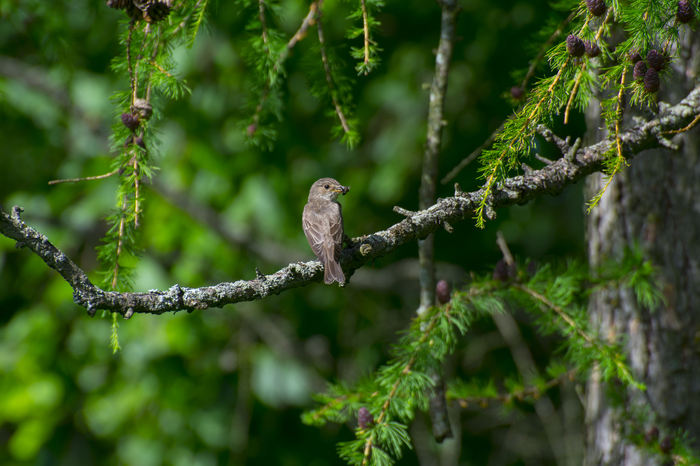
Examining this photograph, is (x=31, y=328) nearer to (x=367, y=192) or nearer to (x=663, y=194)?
(x=367, y=192)

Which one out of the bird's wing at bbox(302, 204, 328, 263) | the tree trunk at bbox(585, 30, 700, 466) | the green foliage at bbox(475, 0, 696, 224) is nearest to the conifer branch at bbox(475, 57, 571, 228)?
the green foliage at bbox(475, 0, 696, 224)

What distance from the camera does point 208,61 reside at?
491cm

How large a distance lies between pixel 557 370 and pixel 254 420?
9.64 feet

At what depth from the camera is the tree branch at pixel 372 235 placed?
1.59 meters

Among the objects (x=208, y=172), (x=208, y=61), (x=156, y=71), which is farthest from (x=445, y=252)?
(x=156, y=71)

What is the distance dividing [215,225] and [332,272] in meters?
2.98

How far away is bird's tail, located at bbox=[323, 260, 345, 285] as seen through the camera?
6.96ft

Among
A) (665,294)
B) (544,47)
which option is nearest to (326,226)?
(544,47)

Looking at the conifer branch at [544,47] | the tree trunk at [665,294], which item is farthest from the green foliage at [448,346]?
the conifer branch at [544,47]

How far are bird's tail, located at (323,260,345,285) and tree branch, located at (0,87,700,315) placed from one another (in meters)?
0.03

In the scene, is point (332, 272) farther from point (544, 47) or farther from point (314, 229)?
point (544, 47)

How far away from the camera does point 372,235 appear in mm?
2129

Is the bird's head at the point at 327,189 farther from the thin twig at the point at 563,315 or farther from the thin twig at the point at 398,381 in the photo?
the thin twig at the point at 563,315

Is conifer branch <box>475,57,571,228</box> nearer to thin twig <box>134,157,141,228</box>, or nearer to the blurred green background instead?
thin twig <box>134,157,141,228</box>
